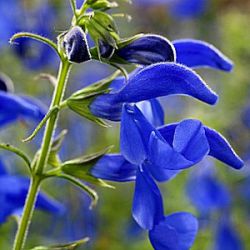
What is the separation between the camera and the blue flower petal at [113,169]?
1169 millimetres

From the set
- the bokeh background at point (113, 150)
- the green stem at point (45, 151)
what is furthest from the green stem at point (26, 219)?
the bokeh background at point (113, 150)

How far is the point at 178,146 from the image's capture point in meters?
1.01

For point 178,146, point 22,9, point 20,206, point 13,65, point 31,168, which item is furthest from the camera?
point 22,9

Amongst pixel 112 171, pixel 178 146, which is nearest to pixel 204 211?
pixel 112 171

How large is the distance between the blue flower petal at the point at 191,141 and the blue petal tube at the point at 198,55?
246 millimetres

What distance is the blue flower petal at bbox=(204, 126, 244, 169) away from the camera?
105 centimetres

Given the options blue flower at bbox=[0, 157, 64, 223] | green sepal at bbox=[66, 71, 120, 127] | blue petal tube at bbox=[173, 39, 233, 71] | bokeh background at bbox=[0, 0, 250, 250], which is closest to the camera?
green sepal at bbox=[66, 71, 120, 127]

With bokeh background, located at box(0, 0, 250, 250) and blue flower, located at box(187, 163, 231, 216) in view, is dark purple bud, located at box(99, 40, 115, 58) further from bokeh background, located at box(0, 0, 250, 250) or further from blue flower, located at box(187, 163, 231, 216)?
blue flower, located at box(187, 163, 231, 216)

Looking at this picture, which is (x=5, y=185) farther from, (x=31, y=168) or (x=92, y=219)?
(x=92, y=219)

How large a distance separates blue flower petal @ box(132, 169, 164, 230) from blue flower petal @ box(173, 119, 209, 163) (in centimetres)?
7

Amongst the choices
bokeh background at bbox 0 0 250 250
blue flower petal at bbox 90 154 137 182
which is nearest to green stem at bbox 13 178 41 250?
blue flower petal at bbox 90 154 137 182

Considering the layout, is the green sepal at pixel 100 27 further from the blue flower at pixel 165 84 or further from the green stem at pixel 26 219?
the green stem at pixel 26 219

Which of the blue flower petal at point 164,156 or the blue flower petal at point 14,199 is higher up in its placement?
the blue flower petal at point 14,199

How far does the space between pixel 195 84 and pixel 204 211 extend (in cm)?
126
